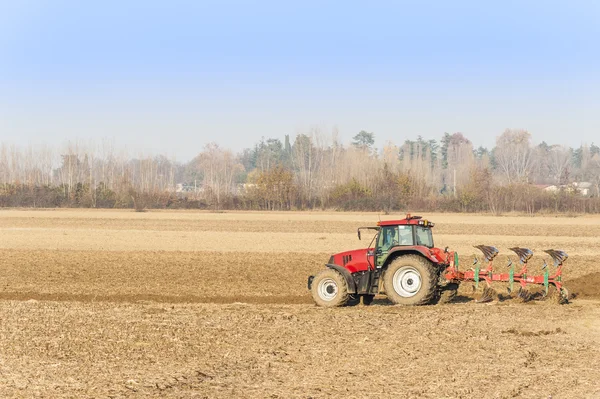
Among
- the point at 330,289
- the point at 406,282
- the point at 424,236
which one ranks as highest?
the point at 424,236

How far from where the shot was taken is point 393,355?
1180 cm

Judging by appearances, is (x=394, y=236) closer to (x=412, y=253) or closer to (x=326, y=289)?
(x=412, y=253)

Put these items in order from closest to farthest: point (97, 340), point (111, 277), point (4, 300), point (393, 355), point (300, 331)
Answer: point (393, 355), point (97, 340), point (300, 331), point (4, 300), point (111, 277)

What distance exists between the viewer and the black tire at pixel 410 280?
16375mm

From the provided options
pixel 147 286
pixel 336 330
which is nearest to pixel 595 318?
pixel 336 330

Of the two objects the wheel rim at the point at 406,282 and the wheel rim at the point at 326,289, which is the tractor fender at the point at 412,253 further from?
the wheel rim at the point at 326,289

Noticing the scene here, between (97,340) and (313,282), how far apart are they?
5869 millimetres

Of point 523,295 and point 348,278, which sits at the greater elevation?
point 348,278

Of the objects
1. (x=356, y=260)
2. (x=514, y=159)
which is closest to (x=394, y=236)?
(x=356, y=260)

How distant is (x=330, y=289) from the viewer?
17344 mm

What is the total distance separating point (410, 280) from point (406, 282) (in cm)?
10

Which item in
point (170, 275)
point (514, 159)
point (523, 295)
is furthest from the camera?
point (514, 159)

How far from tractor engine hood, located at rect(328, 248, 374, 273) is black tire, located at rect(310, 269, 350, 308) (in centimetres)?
47

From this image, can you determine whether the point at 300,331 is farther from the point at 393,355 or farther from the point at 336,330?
the point at 393,355
